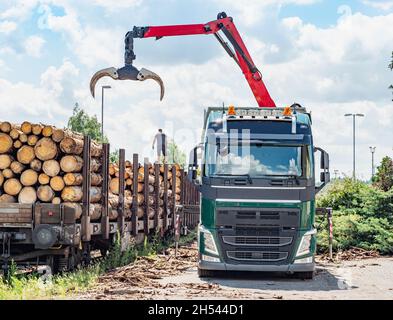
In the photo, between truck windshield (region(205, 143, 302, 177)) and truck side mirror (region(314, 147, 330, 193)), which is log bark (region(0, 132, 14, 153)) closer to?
truck windshield (region(205, 143, 302, 177))

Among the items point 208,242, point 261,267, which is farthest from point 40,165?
point 261,267

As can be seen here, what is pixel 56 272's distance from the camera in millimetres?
16000

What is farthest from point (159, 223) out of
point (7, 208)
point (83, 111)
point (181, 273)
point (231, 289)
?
point (83, 111)

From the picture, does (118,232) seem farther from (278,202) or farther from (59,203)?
(278,202)

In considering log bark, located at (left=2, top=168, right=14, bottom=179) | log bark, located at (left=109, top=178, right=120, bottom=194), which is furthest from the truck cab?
log bark, located at (left=109, top=178, right=120, bottom=194)

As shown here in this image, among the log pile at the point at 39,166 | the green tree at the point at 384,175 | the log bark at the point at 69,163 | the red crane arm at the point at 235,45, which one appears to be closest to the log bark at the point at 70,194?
the log pile at the point at 39,166

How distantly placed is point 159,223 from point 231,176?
26.2 ft

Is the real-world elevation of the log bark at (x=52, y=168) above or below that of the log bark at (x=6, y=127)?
below

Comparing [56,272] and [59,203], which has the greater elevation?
[59,203]

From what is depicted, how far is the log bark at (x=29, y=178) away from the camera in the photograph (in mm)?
15586

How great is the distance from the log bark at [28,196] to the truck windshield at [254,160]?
336cm

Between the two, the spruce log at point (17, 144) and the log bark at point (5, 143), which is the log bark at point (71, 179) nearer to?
the spruce log at point (17, 144)

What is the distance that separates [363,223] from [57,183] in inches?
376

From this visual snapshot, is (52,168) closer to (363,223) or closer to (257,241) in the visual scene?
(257,241)
